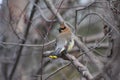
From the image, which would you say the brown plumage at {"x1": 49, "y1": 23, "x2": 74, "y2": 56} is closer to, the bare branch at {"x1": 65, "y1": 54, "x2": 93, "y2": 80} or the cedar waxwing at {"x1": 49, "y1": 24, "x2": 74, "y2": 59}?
the cedar waxwing at {"x1": 49, "y1": 24, "x2": 74, "y2": 59}

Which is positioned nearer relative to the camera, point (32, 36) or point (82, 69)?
point (82, 69)

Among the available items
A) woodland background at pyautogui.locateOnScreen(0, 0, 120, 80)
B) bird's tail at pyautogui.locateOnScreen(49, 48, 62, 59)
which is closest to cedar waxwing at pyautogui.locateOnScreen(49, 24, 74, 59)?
bird's tail at pyautogui.locateOnScreen(49, 48, 62, 59)

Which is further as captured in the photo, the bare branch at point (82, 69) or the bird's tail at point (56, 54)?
the bird's tail at point (56, 54)

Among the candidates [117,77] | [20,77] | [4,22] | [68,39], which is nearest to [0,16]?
[4,22]

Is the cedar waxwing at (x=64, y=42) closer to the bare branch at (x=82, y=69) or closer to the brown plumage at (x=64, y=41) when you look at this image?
the brown plumage at (x=64, y=41)

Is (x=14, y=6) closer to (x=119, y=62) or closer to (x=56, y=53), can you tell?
(x=56, y=53)

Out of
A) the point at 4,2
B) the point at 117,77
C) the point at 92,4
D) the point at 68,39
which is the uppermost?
the point at 117,77

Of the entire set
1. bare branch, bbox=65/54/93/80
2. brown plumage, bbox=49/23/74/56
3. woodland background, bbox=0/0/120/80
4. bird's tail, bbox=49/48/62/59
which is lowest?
woodland background, bbox=0/0/120/80

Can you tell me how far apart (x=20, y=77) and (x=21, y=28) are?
0.78 m

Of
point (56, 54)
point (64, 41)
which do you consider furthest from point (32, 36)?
point (56, 54)

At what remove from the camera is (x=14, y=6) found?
6.55 meters

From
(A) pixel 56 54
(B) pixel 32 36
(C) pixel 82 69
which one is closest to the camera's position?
(C) pixel 82 69

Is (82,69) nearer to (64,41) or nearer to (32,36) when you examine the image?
(64,41)

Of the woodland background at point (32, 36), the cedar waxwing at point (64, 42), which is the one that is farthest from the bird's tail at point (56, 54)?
the woodland background at point (32, 36)
